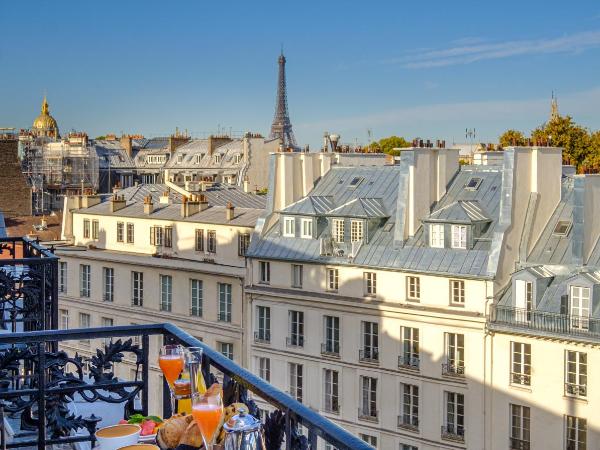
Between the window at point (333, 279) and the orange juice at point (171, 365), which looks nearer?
the orange juice at point (171, 365)

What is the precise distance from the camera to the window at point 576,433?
28.0m

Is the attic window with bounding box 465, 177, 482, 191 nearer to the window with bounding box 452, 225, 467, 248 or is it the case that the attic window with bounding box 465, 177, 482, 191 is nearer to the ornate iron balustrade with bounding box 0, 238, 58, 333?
the window with bounding box 452, 225, 467, 248

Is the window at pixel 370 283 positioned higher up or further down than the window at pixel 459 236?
further down

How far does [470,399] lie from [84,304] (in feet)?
64.3

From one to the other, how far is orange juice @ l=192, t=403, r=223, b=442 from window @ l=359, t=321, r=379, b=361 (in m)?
29.1

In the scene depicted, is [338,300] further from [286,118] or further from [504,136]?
[286,118]

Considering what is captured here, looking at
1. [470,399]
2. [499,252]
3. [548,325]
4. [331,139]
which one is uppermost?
[331,139]

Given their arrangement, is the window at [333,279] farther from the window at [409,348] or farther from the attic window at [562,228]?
the attic window at [562,228]

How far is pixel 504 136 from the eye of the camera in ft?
178

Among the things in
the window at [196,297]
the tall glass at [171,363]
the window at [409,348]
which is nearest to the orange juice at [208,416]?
the tall glass at [171,363]

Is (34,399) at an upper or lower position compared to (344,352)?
upper

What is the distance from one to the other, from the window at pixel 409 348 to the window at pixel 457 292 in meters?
1.67

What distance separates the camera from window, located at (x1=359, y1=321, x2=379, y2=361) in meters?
33.1

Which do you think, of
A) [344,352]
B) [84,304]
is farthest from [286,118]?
[344,352]
